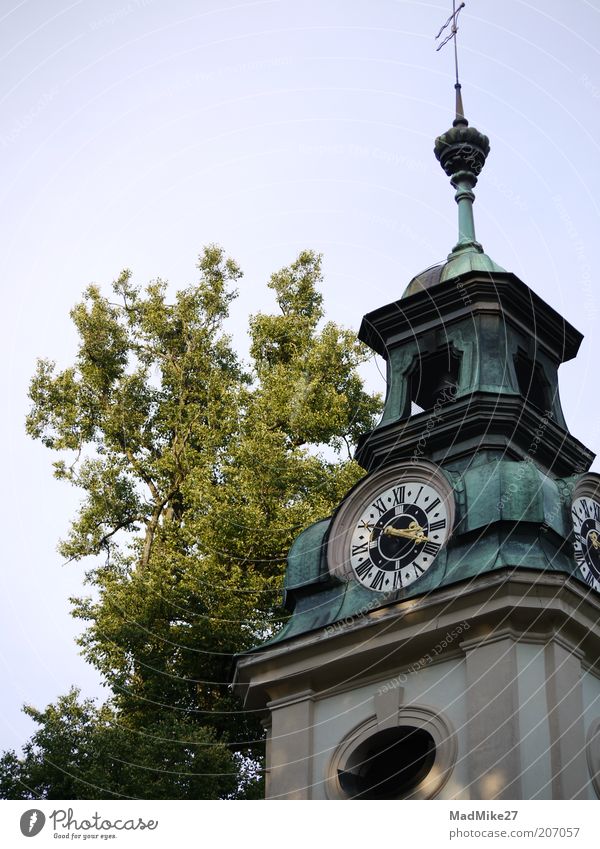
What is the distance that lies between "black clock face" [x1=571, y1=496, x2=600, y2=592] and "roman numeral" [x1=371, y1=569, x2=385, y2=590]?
2.04m

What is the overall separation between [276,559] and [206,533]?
105 cm

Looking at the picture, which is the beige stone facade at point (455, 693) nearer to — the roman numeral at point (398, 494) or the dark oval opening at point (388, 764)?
the dark oval opening at point (388, 764)

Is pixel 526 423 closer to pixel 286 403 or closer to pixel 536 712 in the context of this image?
pixel 536 712

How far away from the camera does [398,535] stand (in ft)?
59.4

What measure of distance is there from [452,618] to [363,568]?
Answer: 1758 mm

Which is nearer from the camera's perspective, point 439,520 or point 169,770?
point 439,520

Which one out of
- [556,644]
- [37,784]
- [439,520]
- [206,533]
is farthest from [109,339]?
[556,644]

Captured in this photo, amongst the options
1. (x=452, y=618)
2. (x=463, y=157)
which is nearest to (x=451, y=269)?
(x=463, y=157)

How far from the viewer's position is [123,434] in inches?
1053

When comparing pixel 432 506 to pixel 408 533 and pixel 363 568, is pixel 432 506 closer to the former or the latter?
pixel 408 533

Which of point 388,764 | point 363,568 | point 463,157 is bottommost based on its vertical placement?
point 388,764

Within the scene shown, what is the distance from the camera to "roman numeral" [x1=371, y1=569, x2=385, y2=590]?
1778 cm

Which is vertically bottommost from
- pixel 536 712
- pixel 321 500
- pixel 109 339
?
pixel 536 712

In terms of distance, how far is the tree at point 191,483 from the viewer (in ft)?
73.8
